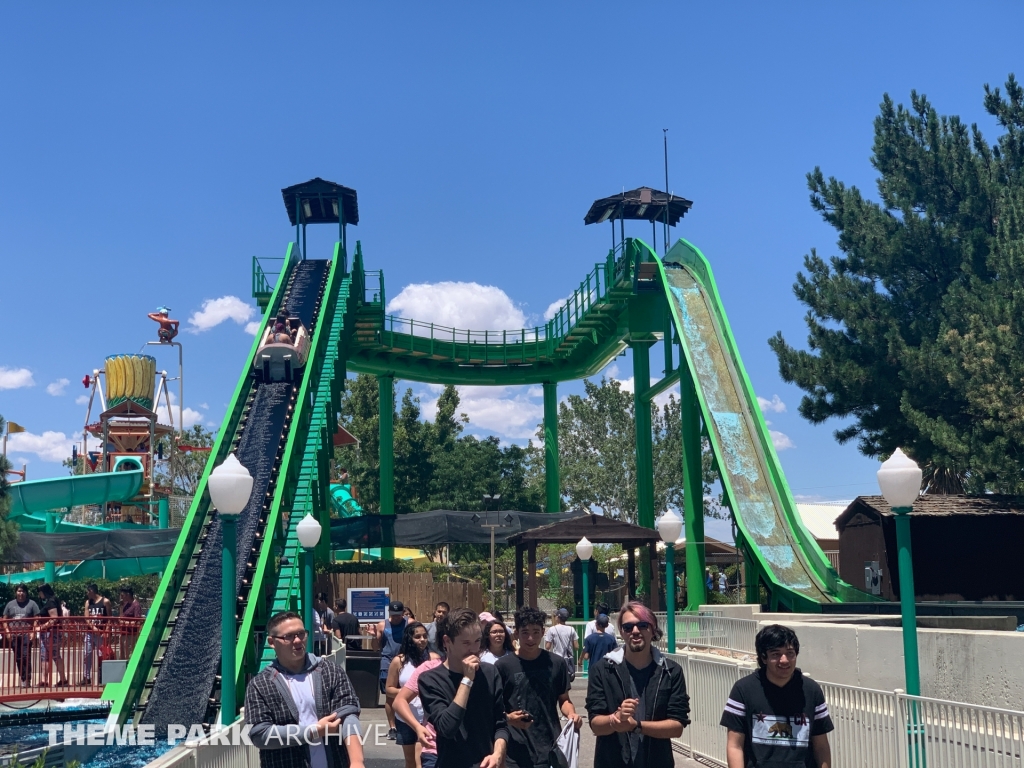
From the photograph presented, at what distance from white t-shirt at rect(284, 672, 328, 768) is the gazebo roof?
20646 millimetres

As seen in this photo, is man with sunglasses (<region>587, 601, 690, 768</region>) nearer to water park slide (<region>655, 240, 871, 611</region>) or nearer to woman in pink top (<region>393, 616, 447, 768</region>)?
woman in pink top (<region>393, 616, 447, 768</region>)

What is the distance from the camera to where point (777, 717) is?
224 inches

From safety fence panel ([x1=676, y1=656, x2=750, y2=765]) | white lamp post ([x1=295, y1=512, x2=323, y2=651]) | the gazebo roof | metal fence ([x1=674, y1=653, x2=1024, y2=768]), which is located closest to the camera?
metal fence ([x1=674, y1=653, x2=1024, y2=768])

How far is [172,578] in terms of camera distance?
730 inches

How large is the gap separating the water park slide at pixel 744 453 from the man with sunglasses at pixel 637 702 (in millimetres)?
19524

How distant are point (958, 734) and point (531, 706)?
3360 mm

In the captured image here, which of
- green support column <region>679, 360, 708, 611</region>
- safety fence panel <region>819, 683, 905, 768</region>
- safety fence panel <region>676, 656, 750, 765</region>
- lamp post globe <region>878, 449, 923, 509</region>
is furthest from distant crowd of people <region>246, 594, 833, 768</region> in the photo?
green support column <region>679, 360, 708, 611</region>

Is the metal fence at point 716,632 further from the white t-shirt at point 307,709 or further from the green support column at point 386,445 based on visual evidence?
the green support column at point 386,445

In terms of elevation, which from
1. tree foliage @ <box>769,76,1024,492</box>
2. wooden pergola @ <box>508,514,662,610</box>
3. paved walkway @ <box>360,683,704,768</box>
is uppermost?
tree foliage @ <box>769,76,1024,492</box>

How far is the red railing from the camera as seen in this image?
58.2 ft

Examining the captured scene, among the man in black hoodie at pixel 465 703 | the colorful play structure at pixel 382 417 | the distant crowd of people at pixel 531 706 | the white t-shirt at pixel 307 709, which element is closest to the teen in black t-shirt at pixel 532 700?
the distant crowd of people at pixel 531 706

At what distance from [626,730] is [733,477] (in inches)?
900

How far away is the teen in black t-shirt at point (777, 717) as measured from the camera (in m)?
5.68

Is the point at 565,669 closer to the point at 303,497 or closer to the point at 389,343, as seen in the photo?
the point at 303,497
